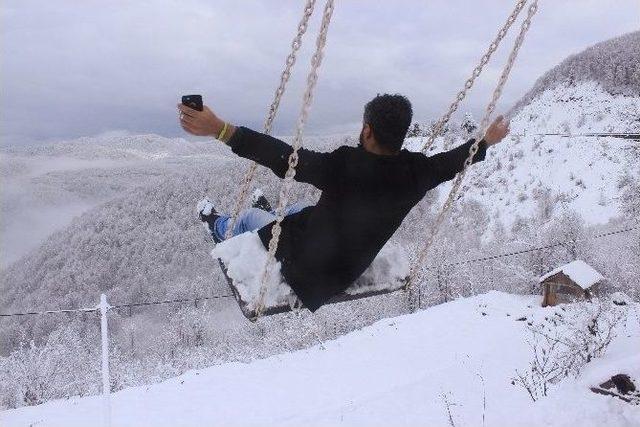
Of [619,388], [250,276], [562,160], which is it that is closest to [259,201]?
[250,276]

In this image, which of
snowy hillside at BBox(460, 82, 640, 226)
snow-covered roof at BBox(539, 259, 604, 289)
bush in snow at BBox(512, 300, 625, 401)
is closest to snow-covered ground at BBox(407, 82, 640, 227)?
snowy hillside at BBox(460, 82, 640, 226)

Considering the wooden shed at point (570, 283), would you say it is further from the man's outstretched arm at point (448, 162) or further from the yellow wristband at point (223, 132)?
the yellow wristband at point (223, 132)

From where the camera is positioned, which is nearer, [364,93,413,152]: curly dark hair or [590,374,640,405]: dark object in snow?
[364,93,413,152]: curly dark hair

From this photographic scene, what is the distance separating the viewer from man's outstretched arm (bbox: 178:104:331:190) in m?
2.37

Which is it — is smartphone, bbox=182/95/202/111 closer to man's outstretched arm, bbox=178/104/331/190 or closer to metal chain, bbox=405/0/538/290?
man's outstretched arm, bbox=178/104/331/190

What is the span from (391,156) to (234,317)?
4824 centimetres

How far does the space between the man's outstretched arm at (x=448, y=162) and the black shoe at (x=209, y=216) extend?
153 centimetres

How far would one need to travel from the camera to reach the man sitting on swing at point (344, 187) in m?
2.44

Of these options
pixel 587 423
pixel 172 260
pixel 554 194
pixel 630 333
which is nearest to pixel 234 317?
pixel 172 260

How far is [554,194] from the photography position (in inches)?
1310

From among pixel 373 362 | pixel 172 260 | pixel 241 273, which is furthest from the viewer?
pixel 172 260

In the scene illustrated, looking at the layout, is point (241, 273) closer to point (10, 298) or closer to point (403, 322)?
point (403, 322)

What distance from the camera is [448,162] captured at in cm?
309

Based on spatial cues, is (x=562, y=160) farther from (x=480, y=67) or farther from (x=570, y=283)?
(x=480, y=67)
